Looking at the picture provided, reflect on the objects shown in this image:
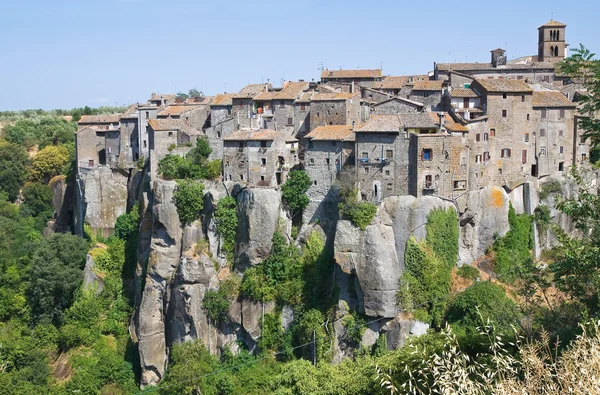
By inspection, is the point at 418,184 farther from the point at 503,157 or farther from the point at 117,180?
the point at 117,180

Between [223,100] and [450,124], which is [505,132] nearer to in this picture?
[450,124]

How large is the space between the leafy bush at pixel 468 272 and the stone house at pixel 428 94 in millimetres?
11772

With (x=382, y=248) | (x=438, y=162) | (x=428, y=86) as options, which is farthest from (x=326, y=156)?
(x=428, y=86)

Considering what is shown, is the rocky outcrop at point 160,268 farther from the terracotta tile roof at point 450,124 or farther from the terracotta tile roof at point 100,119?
the terracotta tile roof at point 100,119

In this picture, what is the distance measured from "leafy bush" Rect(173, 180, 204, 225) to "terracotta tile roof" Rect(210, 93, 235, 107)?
1179 centimetres

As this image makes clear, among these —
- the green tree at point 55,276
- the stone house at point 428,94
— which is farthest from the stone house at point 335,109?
the green tree at point 55,276

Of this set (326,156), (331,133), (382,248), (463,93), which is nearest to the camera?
(382,248)

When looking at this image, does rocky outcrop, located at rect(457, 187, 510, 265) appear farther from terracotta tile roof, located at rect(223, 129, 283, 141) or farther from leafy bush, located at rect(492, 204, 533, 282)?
terracotta tile roof, located at rect(223, 129, 283, 141)

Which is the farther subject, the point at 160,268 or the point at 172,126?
the point at 172,126

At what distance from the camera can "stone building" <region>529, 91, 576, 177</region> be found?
144 ft

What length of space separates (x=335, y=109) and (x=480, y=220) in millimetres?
11837

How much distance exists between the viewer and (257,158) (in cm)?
4281

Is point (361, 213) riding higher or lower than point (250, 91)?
lower

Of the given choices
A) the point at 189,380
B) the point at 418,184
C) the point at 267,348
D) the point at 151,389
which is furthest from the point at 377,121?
the point at 151,389
